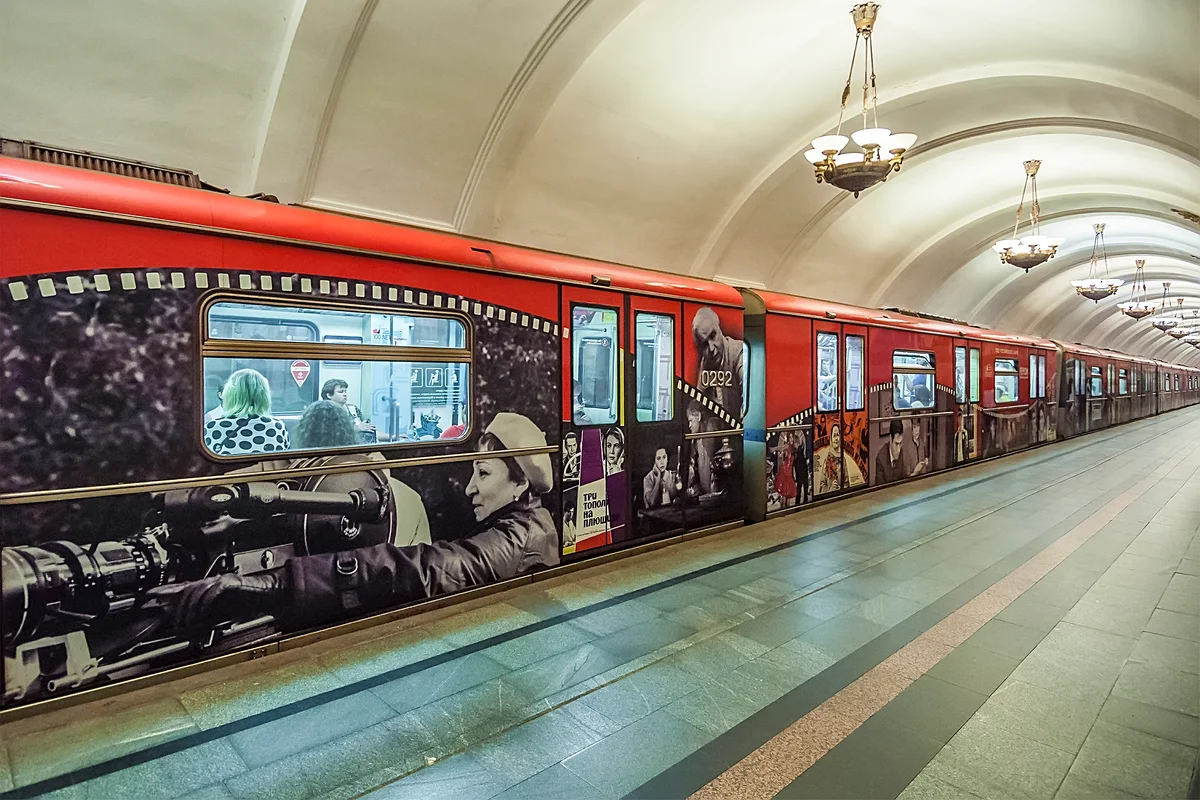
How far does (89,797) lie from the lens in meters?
2.32

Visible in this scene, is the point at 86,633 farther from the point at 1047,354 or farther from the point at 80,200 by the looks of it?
the point at 1047,354

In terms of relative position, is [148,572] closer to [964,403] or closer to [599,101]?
[599,101]

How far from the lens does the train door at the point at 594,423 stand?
4812 mm

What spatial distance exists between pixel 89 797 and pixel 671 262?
8986 mm

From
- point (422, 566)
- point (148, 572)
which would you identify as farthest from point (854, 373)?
point (148, 572)

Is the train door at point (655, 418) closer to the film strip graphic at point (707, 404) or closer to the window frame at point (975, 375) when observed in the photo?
the film strip graphic at point (707, 404)

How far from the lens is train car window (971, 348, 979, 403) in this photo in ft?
35.9

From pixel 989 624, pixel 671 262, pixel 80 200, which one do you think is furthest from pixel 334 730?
pixel 671 262

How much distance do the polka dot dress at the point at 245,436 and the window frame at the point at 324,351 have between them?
0.02 metres

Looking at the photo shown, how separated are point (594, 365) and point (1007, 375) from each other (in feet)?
35.3

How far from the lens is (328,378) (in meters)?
3.48

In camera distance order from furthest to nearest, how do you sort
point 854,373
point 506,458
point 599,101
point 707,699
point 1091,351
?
point 1091,351, point 854,373, point 599,101, point 506,458, point 707,699

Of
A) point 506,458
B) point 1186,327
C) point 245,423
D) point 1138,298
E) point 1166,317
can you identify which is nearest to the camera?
point 245,423

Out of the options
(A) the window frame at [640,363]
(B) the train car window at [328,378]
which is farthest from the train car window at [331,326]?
(A) the window frame at [640,363]
